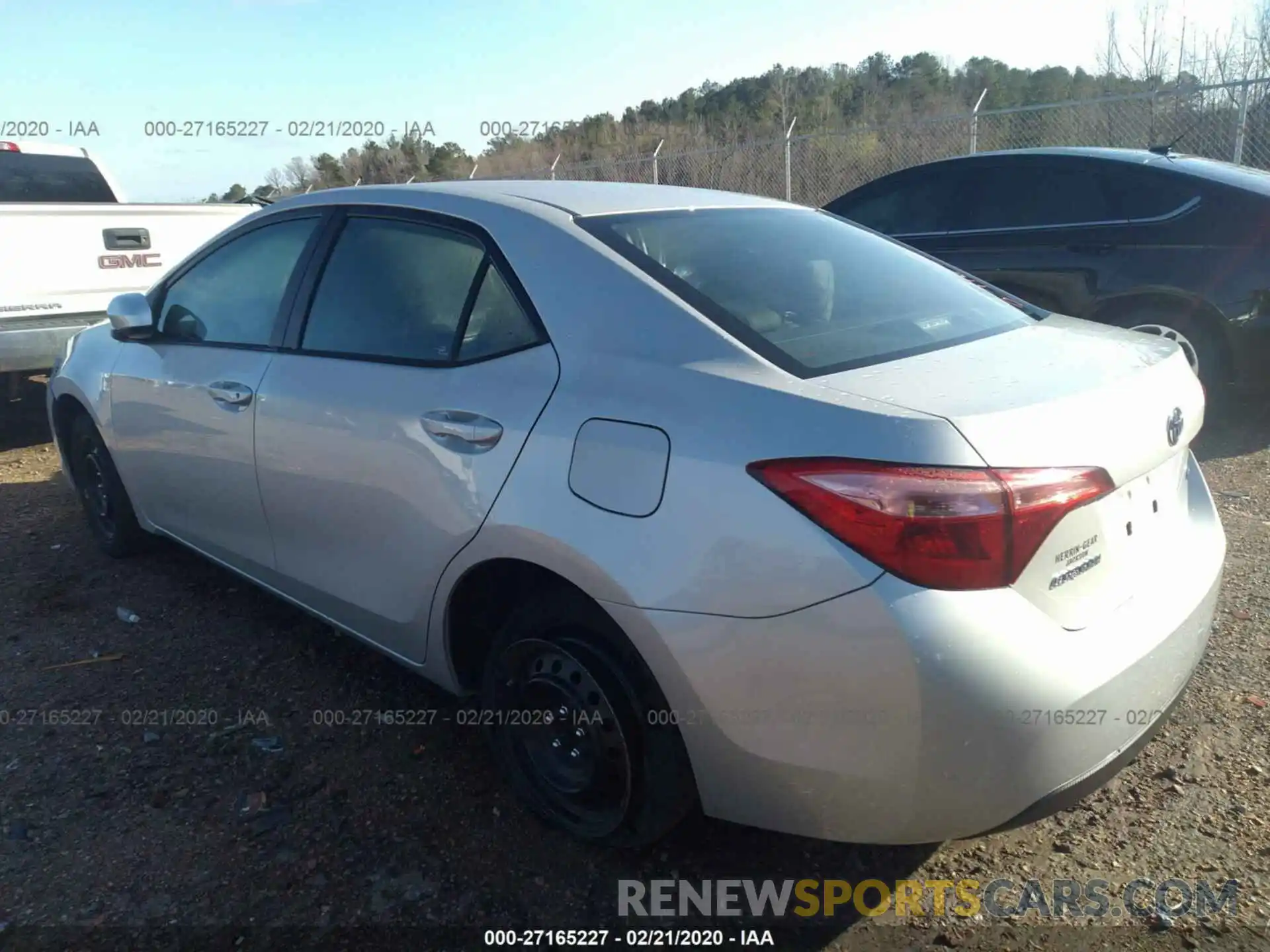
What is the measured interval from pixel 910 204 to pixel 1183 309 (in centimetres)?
193

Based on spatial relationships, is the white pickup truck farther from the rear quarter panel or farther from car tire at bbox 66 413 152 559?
the rear quarter panel

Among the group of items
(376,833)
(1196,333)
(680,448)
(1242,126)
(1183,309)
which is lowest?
(376,833)

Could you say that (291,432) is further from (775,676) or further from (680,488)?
(775,676)

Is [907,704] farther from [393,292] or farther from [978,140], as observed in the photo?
[978,140]

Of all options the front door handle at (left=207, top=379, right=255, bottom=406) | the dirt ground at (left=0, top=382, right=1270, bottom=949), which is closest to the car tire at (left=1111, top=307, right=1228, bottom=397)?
the dirt ground at (left=0, top=382, right=1270, bottom=949)

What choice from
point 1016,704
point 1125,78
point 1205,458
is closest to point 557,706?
point 1016,704

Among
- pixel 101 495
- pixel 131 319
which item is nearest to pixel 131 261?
pixel 101 495

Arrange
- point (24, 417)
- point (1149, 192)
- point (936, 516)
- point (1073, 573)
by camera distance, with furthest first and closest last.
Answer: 1. point (24, 417)
2. point (1149, 192)
3. point (1073, 573)
4. point (936, 516)

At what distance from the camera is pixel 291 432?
2.90 m

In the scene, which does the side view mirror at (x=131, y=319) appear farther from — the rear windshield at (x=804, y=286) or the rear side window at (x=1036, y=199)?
the rear side window at (x=1036, y=199)

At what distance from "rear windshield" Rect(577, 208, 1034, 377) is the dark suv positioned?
2721mm

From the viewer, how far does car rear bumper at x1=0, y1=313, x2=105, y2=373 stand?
5.89m

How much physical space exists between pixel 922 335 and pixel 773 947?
146cm

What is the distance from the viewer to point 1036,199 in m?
5.80
